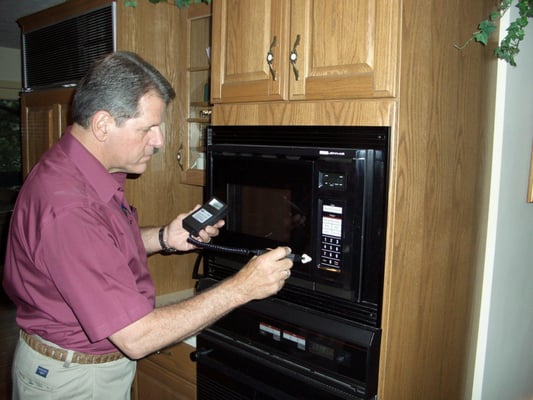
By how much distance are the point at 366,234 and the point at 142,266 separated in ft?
2.01

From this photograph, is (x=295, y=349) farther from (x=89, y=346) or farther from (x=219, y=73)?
(x=219, y=73)

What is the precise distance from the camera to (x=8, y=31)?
14.1 ft

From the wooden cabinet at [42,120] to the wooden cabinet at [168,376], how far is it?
50.0 inches

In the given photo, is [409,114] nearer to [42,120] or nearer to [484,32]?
[484,32]

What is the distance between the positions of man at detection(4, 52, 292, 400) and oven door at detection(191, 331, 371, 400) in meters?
0.31

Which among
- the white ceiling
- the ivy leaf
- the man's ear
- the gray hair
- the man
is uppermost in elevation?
the white ceiling

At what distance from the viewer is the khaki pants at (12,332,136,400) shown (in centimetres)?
129

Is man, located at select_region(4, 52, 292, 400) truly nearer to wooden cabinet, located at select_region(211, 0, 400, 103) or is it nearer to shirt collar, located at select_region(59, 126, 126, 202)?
shirt collar, located at select_region(59, 126, 126, 202)

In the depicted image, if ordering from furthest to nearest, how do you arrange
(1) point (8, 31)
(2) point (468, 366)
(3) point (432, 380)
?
(1) point (8, 31)
(2) point (468, 366)
(3) point (432, 380)

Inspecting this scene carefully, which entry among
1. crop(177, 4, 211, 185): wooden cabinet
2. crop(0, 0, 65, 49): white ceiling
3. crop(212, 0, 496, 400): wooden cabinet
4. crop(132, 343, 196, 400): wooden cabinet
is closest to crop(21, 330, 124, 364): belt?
crop(132, 343, 196, 400): wooden cabinet

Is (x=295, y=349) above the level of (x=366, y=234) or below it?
below

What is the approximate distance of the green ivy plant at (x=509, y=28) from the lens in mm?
1358

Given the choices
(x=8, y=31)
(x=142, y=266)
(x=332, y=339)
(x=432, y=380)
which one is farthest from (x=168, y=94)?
(x=8, y=31)

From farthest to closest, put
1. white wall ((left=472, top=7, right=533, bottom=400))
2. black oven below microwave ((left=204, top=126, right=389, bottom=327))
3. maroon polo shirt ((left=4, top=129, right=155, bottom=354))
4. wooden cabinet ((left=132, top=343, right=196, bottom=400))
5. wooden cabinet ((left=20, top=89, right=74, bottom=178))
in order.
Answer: wooden cabinet ((left=20, top=89, right=74, bottom=178)) < wooden cabinet ((left=132, top=343, right=196, bottom=400)) < white wall ((left=472, top=7, right=533, bottom=400)) < black oven below microwave ((left=204, top=126, right=389, bottom=327)) < maroon polo shirt ((left=4, top=129, right=155, bottom=354))
